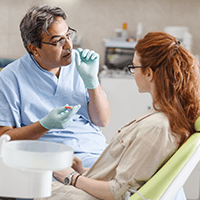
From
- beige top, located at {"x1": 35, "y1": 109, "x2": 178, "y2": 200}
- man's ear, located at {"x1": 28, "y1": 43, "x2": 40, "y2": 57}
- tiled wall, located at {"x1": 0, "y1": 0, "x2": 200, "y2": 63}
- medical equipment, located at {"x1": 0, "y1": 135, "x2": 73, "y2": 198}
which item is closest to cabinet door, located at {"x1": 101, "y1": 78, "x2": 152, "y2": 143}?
tiled wall, located at {"x1": 0, "y1": 0, "x2": 200, "y2": 63}

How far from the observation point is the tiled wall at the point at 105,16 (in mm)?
3570

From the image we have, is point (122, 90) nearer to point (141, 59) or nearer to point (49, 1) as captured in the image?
point (49, 1)

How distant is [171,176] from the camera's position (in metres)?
0.79

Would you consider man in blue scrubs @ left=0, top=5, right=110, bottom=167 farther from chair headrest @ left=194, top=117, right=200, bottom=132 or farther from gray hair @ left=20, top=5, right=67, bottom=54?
chair headrest @ left=194, top=117, right=200, bottom=132

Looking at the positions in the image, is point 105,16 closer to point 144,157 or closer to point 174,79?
point 174,79

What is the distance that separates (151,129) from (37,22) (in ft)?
2.66

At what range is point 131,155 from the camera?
865 mm

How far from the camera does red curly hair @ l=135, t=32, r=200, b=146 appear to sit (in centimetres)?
91

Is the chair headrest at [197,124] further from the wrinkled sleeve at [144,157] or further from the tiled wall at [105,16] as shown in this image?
the tiled wall at [105,16]

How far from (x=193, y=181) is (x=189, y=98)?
1291mm

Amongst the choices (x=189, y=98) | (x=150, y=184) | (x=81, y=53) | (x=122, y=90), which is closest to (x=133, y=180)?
(x=150, y=184)

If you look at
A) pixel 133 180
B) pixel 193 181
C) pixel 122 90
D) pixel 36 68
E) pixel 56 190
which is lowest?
pixel 193 181

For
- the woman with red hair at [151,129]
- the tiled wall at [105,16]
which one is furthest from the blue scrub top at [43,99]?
the tiled wall at [105,16]

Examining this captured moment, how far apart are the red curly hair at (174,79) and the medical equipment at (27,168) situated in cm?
48
